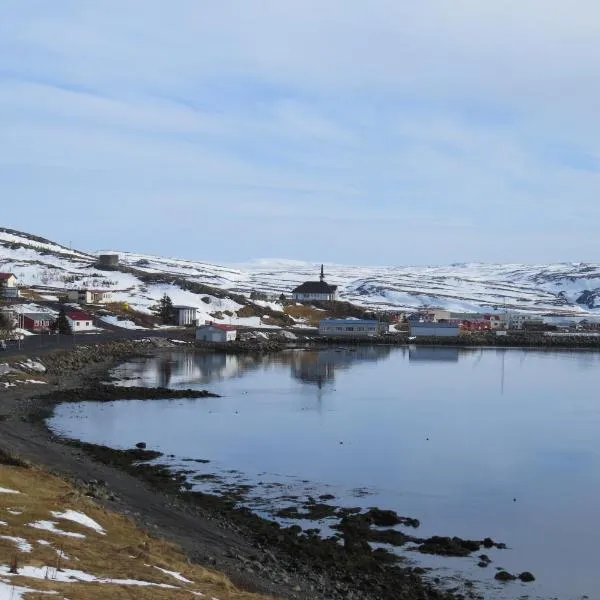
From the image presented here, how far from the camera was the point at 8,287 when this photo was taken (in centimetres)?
7512

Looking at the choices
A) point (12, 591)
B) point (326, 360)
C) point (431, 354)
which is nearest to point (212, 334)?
point (326, 360)

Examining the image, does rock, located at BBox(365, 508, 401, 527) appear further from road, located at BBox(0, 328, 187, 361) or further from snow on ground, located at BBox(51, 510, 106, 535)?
road, located at BBox(0, 328, 187, 361)

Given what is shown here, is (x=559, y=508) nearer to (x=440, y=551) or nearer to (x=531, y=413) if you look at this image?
(x=440, y=551)

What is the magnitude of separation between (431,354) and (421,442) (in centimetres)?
4434

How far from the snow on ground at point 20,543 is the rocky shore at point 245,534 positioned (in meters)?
3.57

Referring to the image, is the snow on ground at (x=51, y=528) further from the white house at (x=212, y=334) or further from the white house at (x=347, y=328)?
the white house at (x=347, y=328)

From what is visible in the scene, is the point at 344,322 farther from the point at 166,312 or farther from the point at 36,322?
the point at 36,322

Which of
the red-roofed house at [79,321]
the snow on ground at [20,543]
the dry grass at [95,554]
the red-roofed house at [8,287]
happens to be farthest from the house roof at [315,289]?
the snow on ground at [20,543]

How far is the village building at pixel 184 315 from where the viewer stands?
78.4m

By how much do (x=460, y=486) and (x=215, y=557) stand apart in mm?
10051

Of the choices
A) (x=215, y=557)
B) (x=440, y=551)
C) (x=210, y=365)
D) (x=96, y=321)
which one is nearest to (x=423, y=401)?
(x=210, y=365)

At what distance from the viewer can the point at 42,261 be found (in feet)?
374

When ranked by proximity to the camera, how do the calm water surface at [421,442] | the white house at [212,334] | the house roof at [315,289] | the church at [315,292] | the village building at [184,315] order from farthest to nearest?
the house roof at [315,289] < the church at [315,292] < the village building at [184,315] < the white house at [212,334] < the calm water surface at [421,442]

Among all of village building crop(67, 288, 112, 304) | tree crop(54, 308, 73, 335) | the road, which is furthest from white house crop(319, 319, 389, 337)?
tree crop(54, 308, 73, 335)
